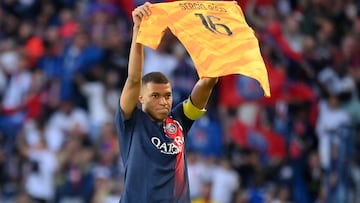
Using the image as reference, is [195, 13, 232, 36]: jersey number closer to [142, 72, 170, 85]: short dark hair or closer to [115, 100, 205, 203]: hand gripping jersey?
[142, 72, 170, 85]: short dark hair

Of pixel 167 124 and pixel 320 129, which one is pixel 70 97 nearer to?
pixel 320 129

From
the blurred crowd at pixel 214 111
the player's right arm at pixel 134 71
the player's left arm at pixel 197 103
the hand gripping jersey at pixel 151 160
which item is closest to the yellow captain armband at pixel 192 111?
the player's left arm at pixel 197 103

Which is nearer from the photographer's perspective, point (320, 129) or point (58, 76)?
point (320, 129)

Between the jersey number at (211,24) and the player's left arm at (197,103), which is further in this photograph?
the player's left arm at (197,103)

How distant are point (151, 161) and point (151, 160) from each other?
10 millimetres

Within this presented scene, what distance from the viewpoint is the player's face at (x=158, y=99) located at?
321 inches

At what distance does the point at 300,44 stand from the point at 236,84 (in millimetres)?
1398

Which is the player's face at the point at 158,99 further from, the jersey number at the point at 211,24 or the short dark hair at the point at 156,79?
the jersey number at the point at 211,24

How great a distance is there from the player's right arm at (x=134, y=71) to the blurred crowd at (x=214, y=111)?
21.1 ft

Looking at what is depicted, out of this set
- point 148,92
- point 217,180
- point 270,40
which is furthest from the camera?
point 270,40

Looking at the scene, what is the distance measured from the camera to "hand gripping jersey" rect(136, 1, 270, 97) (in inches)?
312

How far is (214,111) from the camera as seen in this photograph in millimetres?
16125

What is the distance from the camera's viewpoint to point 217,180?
1494 centimetres

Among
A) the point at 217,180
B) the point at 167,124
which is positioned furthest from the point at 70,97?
the point at 167,124
